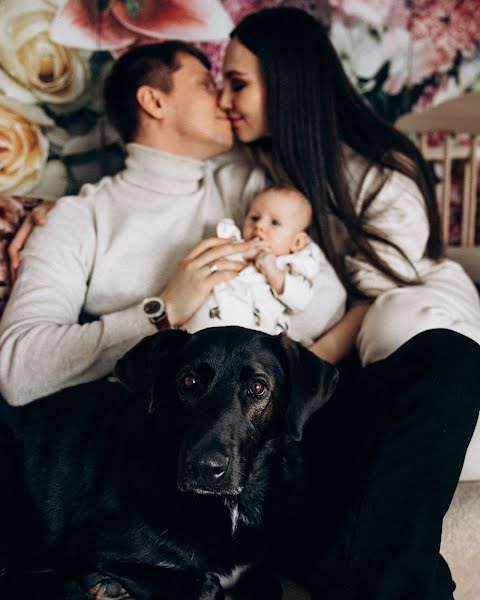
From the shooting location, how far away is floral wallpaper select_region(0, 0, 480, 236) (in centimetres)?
225

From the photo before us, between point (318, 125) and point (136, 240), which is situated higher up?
point (318, 125)

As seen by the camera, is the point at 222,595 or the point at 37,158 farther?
the point at 37,158

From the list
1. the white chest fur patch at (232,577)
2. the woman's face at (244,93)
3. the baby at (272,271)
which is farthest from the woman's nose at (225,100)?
the white chest fur patch at (232,577)

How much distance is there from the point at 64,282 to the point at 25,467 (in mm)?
516

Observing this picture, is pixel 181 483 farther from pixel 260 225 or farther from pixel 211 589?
pixel 260 225

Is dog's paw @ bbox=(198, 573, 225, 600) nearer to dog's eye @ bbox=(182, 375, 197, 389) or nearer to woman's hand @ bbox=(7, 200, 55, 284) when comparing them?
dog's eye @ bbox=(182, 375, 197, 389)

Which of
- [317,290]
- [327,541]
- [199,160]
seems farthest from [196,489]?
[199,160]

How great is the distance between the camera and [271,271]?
1.71 metres

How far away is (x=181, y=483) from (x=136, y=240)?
2.96ft

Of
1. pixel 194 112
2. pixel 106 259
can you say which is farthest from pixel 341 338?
pixel 194 112

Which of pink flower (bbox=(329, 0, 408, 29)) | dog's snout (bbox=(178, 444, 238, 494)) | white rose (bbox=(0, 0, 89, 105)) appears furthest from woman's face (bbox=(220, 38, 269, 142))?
dog's snout (bbox=(178, 444, 238, 494))

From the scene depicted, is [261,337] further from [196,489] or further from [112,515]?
[112,515]

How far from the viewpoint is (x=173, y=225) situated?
1.99 meters

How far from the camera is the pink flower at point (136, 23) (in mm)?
2299
